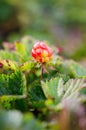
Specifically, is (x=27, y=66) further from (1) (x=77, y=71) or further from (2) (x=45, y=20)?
(2) (x=45, y=20)

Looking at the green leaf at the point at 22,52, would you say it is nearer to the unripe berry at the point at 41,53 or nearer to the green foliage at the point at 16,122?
the unripe berry at the point at 41,53

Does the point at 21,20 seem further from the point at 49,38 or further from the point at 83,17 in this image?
the point at 83,17

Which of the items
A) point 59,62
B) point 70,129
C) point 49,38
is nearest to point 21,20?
point 49,38

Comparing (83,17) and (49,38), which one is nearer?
(49,38)

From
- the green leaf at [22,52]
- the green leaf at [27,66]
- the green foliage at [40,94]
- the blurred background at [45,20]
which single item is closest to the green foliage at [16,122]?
the green foliage at [40,94]

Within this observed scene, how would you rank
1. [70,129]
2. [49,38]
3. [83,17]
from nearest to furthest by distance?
[70,129] < [49,38] < [83,17]

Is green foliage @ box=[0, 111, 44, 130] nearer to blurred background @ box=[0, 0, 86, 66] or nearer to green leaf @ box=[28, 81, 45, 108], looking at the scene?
green leaf @ box=[28, 81, 45, 108]

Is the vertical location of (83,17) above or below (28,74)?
above

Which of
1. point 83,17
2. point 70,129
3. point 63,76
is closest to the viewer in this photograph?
point 70,129
